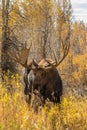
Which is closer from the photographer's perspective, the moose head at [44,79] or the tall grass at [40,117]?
the tall grass at [40,117]

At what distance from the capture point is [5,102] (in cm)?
664

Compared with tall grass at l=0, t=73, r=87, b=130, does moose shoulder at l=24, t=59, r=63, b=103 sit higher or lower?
higher

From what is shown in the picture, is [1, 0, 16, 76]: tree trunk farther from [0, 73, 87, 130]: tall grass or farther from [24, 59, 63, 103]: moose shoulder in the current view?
[0, 73, 87, 130]: tall grass

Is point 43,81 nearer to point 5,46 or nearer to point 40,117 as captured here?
point 40,117

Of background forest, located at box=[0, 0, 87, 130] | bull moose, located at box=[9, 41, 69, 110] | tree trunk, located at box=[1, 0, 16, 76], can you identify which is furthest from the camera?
tree trunk, located at box=[1, 0, 16, 76]

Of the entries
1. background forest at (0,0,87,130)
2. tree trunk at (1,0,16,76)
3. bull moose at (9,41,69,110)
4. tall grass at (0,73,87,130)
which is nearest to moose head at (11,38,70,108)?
bull moose at (9,41,69,110)

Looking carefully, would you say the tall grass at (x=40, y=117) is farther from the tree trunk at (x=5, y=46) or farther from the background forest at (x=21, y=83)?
the tree trunk at (x=5, y=46)

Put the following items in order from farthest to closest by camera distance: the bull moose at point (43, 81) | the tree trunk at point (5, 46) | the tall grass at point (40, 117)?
the tree trunk at point (5, 46) → the bull moose at point (43, 81) → the tall grass at point (40, 117)

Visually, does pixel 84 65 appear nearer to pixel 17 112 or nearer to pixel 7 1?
pixel 7 1

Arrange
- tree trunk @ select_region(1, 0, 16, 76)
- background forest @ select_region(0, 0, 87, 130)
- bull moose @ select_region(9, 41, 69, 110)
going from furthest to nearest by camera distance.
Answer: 1. tree trunk @ select_region(1, 0, 16, 76)
2. bull moose @ select_region(9, 41, 69, 110)
3. background forest @ select_region(0, 0, 87, 130)

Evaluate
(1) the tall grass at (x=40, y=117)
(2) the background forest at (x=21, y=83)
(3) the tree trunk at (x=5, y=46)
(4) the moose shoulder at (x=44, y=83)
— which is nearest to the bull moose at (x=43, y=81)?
(4) the moose shoulder at (x=44, y=83)

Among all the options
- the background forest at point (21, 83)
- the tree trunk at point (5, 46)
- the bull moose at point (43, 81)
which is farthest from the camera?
the tree trunk at point (5, 46)

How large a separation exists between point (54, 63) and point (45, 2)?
20551 millimetres

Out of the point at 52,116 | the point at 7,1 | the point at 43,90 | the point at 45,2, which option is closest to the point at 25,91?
the point at 43,90
